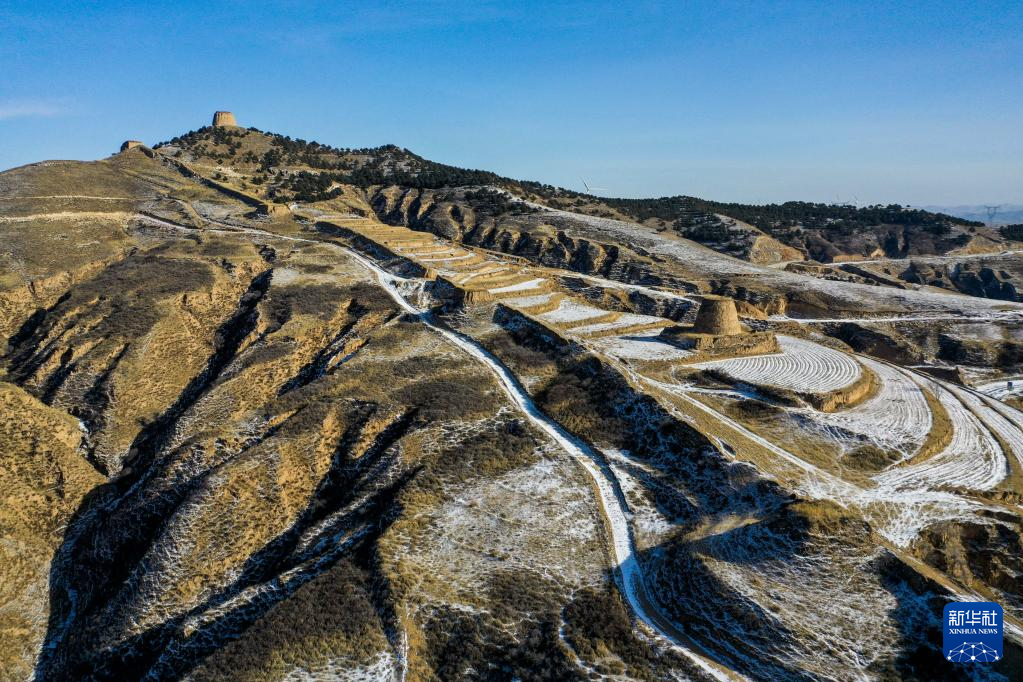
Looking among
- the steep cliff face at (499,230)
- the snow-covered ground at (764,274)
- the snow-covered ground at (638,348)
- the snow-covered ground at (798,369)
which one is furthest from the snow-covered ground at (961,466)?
the steep cliff face at (499,230)

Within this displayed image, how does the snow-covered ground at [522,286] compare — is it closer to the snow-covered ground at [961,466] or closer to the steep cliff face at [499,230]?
the steep cliff face at [499,230]

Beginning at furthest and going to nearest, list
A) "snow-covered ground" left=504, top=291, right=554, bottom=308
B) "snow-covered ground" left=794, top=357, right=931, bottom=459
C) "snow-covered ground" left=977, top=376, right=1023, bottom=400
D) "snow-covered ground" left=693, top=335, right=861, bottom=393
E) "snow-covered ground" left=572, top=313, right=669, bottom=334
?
1. "snow-covered ground" left=504, top=291, right=554, bottom=308
2. "snow-covered ground" left=572, top=313, right=669, bottom=334
3. "snow-covered ground" left=977, top=376, right=1023, bottom=400
4. "snow-covered ground" left=693, top=335, right=861, bottom=393
5. "snow-covered ground" left=794, top=357, right=931, bottom=459

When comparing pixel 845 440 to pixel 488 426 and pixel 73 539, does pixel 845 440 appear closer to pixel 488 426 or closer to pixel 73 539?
pixel 488 426

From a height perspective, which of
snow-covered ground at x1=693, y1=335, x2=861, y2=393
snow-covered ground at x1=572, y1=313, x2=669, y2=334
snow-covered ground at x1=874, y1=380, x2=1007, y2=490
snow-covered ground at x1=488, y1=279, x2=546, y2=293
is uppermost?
snow-covered ground at x1=488, y1=279, x2=546, y2=293

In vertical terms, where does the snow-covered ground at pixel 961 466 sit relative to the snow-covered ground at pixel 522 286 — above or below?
below

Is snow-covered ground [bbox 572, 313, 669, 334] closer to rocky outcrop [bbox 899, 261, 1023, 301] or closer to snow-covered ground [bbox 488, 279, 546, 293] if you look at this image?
snow-covered ground [bbox 488, 279, 546, 293]

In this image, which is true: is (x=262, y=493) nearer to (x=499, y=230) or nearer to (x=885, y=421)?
(x=885, y=421)

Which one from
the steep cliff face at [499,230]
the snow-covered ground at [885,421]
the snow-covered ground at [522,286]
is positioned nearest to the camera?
the snow-covered ground at [885,421]

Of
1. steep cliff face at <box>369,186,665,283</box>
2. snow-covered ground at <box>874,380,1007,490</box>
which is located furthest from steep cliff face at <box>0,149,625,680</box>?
steep cliff face at <box>369,186,665,283</box>

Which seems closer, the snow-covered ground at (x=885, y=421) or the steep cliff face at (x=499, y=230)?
the snow-covered ground at (x=885, y=421)
